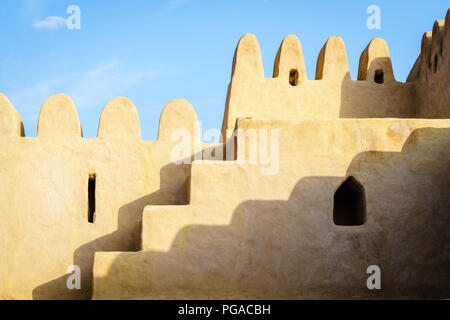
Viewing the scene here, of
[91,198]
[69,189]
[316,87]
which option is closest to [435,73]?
[316,87]

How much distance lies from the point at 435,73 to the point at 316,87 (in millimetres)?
2308

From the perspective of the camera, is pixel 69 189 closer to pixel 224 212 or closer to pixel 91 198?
pixel 91 198

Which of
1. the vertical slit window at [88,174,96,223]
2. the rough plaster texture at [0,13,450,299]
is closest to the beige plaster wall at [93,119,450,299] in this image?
the rough plaster texture at [0,13,450,299]

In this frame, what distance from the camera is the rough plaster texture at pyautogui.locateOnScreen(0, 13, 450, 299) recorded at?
25.9 feet

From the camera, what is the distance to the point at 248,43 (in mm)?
11094

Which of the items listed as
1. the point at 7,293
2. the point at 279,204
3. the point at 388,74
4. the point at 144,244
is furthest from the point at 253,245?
the point at 388,74

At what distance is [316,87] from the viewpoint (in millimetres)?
11172

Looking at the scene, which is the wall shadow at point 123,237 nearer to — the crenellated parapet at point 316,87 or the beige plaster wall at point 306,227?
the beige plaster wall at point 306,227

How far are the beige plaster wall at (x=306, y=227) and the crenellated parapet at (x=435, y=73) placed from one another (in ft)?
5.58

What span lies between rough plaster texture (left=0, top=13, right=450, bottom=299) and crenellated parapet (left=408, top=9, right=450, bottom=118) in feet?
0.55

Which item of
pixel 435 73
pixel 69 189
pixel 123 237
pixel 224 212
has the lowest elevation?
pixel 123 237

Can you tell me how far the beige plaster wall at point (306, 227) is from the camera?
25.7 feet

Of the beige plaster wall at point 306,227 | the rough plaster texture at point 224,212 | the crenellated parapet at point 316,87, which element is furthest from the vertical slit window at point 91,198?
the crenellated parapet at point 316,87

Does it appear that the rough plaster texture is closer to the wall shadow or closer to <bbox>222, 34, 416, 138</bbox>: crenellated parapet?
the wall shadow
